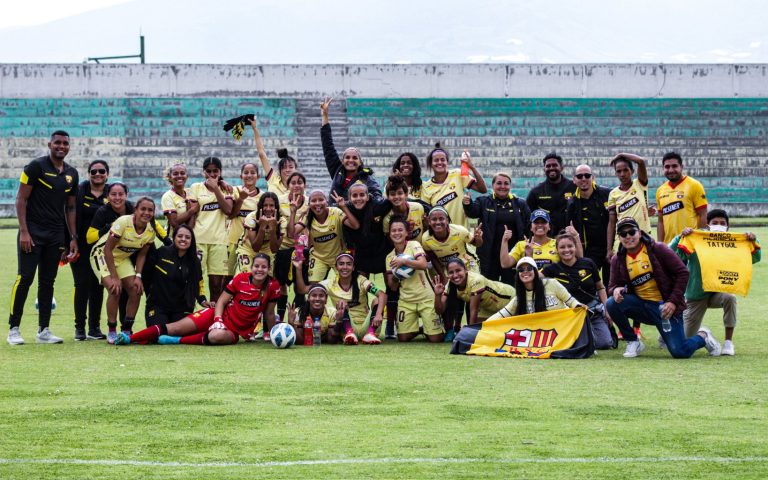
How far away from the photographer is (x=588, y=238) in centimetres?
1131

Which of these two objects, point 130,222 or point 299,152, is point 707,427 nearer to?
point 130,222

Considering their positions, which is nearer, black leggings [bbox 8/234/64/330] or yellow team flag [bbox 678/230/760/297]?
yellow team flag [bbox 678/230/760/297]

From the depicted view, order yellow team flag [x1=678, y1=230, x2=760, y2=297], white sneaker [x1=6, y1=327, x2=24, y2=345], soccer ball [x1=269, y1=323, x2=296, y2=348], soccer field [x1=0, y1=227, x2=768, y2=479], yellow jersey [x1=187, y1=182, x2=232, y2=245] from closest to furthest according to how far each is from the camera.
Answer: soccer field [x1=0, y1=227, x2=768, y2=479], yellow team flag [x1=678, y1=230, x2=760, y2=297], soccer ball [x1=269, y1=323, x2=296, y2=348], white sneaker [x1=6, y1=327, x2=24, y2=345], yellow jersey [x1=187, y1=182, x2=232, y2=245]

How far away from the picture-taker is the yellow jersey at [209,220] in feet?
38.3

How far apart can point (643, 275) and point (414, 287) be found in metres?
2.33

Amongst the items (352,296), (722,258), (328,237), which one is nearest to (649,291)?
(722,258)

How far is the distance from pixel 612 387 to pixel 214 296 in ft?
17.8

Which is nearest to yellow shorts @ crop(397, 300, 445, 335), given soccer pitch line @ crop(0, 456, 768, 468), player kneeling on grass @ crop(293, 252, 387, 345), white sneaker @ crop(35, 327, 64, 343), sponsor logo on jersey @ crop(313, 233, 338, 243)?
player kneeling on grass @ crop(293, 252, 387, 345)

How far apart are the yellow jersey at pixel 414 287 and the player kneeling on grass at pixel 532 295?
117 centimetres

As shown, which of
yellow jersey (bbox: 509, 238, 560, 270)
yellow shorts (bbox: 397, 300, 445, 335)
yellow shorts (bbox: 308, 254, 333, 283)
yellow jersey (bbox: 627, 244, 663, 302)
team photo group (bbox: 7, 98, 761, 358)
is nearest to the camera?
yellow jersey (bbox: 627, 244, 663, 302)

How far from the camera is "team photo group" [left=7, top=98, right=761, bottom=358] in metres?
9.98

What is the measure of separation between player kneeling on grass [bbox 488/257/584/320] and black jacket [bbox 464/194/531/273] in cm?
123

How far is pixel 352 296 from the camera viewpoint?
431 inches

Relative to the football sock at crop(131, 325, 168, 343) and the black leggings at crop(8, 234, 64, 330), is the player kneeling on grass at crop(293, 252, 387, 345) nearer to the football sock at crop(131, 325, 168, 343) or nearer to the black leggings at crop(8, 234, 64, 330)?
the football sock at crop(131, 325, 168, 343)
